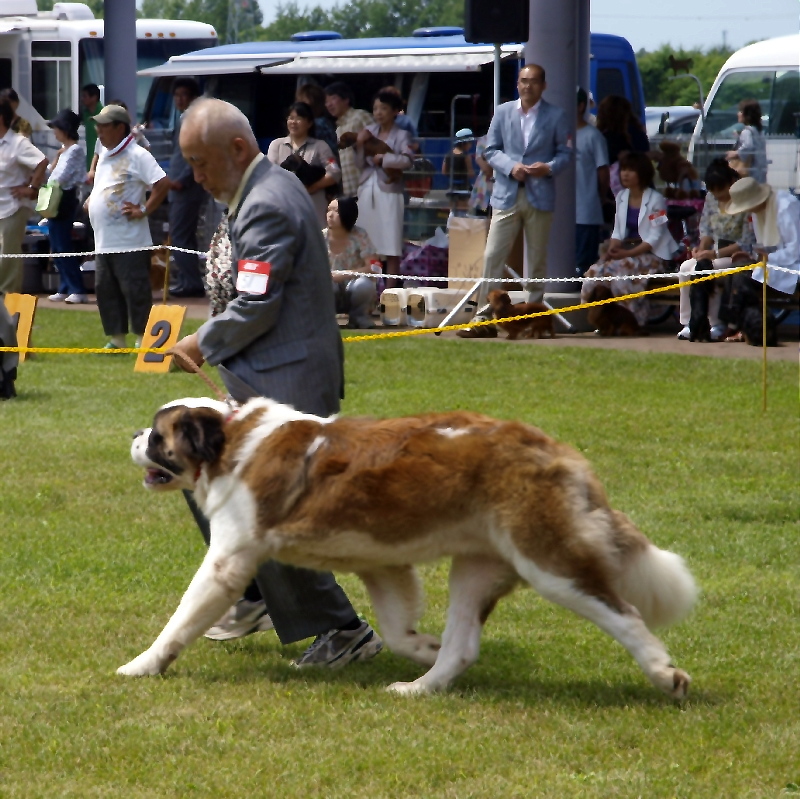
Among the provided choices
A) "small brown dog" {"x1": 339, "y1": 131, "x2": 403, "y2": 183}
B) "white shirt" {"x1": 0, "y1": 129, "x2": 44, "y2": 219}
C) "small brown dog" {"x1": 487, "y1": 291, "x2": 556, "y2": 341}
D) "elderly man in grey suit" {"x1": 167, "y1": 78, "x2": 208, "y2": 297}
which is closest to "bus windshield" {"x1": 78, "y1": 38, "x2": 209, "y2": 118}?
"elderly man in grey suit" {"x1": 167, "y1": 78, "x2": 208, "y2": 297}

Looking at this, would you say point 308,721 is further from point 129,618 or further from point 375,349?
point 375,349

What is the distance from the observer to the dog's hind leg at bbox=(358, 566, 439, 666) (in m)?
5.28

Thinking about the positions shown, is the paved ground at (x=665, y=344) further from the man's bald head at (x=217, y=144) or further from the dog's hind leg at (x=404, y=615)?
the man's bald head at (x=217, y=144)

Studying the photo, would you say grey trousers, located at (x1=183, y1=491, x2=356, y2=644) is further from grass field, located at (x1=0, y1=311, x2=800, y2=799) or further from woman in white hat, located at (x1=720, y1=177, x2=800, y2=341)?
woman in white hat, located at (x1=720, y1=177, x2=800, y2=341)

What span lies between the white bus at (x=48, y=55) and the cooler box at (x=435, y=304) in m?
10.4

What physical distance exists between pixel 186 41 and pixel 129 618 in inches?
866

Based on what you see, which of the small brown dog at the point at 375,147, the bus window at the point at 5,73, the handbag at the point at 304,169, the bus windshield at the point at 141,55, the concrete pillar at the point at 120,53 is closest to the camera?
the handbag at the point at 304,169

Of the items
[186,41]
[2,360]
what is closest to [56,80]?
[186,41]

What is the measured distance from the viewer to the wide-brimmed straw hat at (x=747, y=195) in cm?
1330

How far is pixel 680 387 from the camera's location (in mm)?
11547

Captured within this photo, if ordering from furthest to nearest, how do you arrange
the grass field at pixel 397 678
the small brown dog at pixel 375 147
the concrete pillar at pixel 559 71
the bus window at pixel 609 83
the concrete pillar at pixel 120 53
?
1. the bus window at pixel 609 83
2. the concrete pillar at pixel 120 53
3. the small brown dog at pixel 375 147
4. the concrete pillar at pixel 559 71
5. the grass field at pixel 397 678

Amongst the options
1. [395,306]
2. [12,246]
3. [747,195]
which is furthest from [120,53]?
[747,195]

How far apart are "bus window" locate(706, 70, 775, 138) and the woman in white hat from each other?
561 cm

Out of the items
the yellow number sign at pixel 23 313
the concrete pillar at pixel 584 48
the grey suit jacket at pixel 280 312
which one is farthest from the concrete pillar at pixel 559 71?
the grey suit jacket at pixel 280 312
